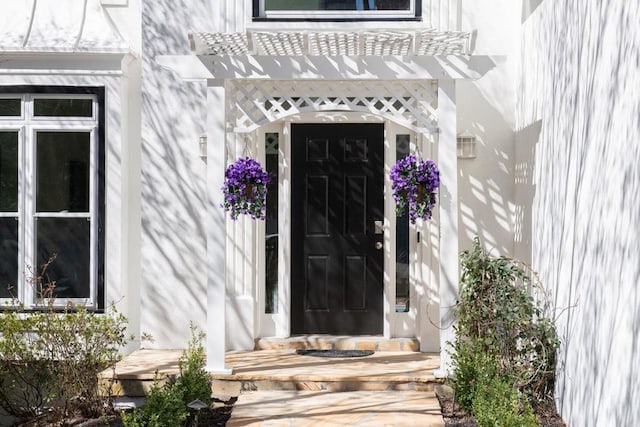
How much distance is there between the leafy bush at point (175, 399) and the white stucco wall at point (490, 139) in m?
3.25

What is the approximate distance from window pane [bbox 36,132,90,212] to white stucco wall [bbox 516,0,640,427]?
14.3ft

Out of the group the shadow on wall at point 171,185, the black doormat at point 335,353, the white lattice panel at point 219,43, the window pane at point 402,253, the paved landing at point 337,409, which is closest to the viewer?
the paved landing at point 337,409

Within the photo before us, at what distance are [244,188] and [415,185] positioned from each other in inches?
55.7

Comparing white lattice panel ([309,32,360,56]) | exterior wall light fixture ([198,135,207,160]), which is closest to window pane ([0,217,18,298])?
exterior wall light fixture ([198,135,207,160])

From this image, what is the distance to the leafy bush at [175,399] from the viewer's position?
5.83 m

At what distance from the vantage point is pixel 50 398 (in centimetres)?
691

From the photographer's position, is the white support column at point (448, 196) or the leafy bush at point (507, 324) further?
the white support column at point (448, 196)

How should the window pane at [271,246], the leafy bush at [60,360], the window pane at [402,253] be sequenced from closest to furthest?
1. the leafy bush at [60,360]
2. the window pane at [402,253]
3. the window pane at [271,246]

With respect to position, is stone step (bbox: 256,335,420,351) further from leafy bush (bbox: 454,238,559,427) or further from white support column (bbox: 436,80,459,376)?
leafy bush (bbox: 454,238,559,427)

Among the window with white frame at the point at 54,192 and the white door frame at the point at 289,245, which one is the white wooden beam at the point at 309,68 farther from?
the window with white frame at the point at 54,192

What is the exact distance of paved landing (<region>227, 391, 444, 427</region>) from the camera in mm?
6477

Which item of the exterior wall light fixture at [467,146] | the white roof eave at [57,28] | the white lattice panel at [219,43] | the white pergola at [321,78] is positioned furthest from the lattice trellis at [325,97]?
the white roof eave at [57,28]

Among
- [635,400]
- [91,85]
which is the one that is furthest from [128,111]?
[635,400]

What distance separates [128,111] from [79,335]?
2740mm
